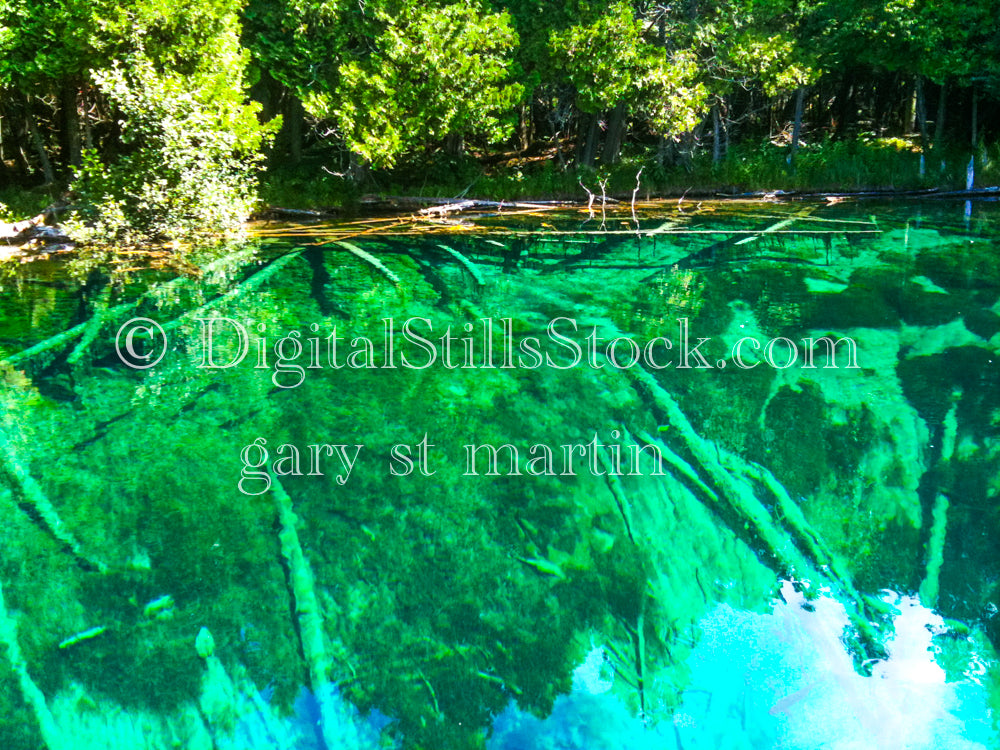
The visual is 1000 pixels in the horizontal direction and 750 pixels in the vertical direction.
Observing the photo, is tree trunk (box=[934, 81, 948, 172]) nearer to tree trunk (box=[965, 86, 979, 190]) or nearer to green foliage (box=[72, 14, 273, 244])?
tree trunk (box=[965, 86, 979, 190])

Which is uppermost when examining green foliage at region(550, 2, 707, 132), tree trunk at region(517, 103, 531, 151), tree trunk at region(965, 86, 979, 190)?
green foliage at region(550, 2, 707, 132)

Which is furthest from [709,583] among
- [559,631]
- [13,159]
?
[13,159]

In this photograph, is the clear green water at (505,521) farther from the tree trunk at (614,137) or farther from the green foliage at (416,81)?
→ the tree trunk at (614,137)

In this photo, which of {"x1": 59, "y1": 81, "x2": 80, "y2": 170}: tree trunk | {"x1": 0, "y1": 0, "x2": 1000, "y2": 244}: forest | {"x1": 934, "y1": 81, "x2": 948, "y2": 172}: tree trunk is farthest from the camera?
{"x1": 934, "y1": 81, "x2": 948, "y2": 172}: tree trunk

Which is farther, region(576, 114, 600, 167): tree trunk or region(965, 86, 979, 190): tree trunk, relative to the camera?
region(576, 114, 600, 167): tree trunk

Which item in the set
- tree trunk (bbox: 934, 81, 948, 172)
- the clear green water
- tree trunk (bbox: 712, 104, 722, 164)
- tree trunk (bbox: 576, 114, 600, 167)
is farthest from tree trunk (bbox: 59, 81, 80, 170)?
tree trunk (bbox: 934, 81, 948, 172)

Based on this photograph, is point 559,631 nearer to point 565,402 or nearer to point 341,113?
point 565,402

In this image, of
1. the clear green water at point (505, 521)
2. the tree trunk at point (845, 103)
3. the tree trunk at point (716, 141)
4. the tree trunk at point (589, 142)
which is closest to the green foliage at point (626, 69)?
the tree trunk at point (716, 141)

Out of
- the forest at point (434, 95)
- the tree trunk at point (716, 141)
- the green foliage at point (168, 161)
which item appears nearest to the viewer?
the green foliage at point (168, 161)
